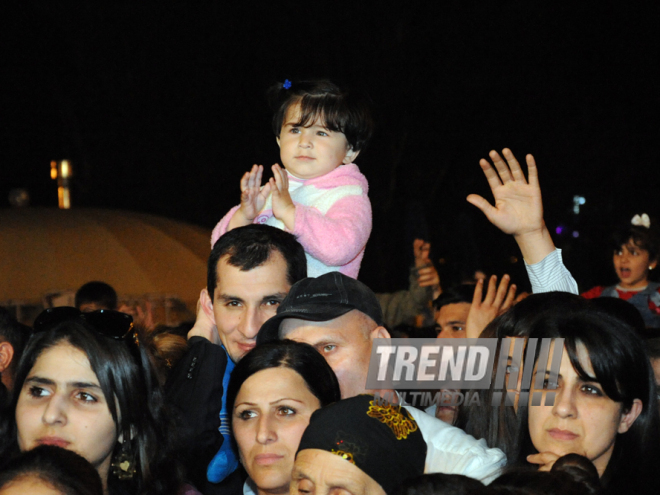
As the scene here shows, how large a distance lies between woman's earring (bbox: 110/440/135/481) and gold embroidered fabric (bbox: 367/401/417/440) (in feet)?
3.73

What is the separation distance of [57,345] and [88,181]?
1735 centimetres

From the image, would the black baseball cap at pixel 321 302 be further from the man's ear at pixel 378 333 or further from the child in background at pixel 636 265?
the child in background at pixel 636 265

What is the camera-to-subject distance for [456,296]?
20.2 feet

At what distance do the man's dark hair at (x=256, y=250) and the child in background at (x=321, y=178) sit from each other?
126 mm

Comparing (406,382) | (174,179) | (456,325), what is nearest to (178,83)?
(174,179)

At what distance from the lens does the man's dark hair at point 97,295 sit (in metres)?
7.59

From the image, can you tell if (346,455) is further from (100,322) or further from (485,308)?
(485,308)

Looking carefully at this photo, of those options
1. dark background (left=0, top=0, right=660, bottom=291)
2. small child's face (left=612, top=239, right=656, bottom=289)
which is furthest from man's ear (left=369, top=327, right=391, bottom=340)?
dark background (left=0, top=0, right=660, bottom=291)

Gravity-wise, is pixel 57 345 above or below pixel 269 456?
above

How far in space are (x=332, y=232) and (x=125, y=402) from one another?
4.62ft

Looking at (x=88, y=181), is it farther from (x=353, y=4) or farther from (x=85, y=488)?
(x=85, y=488)

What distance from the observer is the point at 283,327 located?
357 centimetres

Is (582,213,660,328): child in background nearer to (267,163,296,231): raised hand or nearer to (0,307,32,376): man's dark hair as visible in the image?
(267,163,296,231): raised hand

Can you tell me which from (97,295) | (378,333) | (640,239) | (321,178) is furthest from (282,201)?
(640,239)
